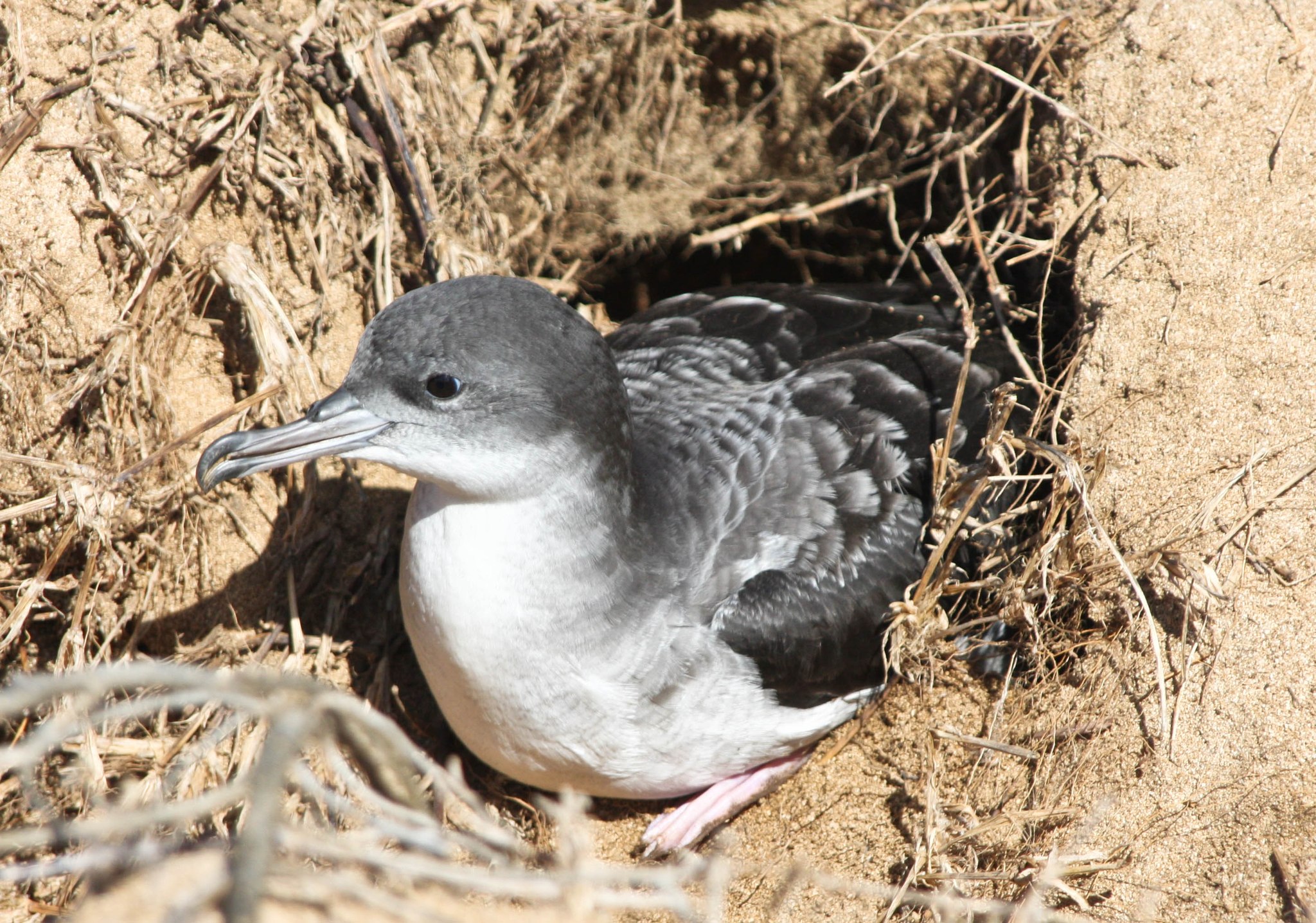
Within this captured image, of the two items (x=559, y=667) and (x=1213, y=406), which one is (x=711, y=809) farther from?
(x=1213, y=406)

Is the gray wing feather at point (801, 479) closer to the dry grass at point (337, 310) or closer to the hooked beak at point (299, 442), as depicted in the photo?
the dry grass at point (337, 310)

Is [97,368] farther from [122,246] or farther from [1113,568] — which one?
[1113,568]

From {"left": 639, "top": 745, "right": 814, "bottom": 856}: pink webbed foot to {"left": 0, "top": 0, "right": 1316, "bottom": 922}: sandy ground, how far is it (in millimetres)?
121

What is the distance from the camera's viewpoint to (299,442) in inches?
122

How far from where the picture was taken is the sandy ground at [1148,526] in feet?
10.5

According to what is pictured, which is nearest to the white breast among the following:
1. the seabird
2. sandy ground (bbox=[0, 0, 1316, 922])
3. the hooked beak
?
the seabird

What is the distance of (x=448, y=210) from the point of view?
4602 millimetres

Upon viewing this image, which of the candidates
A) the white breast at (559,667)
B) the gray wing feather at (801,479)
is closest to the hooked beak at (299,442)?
the white breast at (559,667)

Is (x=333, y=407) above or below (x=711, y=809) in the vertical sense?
above

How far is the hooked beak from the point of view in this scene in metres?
3.08

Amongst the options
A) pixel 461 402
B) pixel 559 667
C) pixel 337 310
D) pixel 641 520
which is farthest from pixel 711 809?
pixel 337 310

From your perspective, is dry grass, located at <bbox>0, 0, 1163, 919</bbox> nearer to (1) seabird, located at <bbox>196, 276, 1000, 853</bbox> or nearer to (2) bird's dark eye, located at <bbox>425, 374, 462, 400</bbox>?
(1) seabird, located at <bbox>196, 276, 1000, 853</bbox>

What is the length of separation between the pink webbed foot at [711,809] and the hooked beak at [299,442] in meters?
1.70

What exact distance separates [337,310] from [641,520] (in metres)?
1.81
